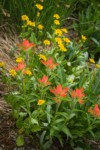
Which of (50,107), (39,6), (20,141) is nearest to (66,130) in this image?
(50,107)

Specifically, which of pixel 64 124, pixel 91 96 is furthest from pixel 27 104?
pixel 91 96

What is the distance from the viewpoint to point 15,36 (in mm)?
3584

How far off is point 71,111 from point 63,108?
103 mm

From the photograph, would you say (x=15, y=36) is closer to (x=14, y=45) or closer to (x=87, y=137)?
(x=14, y=45)

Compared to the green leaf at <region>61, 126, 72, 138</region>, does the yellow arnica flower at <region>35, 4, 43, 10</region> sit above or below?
above

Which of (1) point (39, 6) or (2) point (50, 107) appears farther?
(1) point (39, 6)

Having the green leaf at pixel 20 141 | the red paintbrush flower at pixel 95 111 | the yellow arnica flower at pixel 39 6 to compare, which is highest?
the yellow arnica flower at pixel 39 6

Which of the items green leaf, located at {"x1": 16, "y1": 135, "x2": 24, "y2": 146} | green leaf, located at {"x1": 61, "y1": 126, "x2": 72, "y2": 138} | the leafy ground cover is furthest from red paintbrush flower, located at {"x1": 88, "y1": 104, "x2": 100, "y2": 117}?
green leaf, located at {"x1": 16, "y1": 135, "x2": 24, "y2": 146}

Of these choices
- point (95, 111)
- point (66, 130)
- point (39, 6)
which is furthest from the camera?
point (39, 6)

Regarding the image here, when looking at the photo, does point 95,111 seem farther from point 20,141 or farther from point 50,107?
point 20,141

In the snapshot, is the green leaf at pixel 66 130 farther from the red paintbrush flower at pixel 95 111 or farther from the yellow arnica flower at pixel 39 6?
the yellow arnica flower at pixel 39 6

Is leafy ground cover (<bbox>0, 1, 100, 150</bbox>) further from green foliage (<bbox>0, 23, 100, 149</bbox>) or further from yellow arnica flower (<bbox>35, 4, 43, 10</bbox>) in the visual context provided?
yellow arnica flower (<bbox>35, 4, 43, 10</bbox>)

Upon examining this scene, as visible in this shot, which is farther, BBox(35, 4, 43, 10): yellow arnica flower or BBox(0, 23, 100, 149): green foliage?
BBox(35, 4, 43, 10): yellow arnica flower

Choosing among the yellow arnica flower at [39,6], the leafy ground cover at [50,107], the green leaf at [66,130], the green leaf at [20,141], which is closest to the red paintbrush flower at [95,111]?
the leafy ground cover at [50,107]
